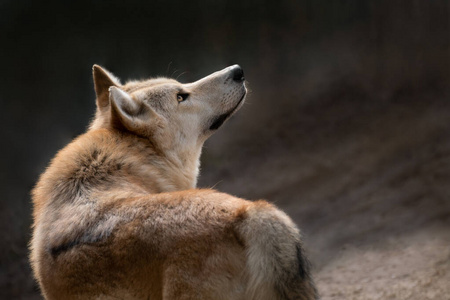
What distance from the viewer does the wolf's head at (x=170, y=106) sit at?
4.39m

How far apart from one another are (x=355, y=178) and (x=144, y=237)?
20.8 ft

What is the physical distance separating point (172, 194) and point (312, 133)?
6532 mm

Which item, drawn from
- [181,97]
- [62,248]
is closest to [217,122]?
[181,97]

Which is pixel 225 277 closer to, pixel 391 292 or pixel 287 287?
pixel 287 287

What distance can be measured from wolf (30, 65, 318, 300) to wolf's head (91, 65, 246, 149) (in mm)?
141

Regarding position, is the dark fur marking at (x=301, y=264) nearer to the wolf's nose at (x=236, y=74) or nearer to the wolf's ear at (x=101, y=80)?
the wolf's nose at (x=236, y=74)

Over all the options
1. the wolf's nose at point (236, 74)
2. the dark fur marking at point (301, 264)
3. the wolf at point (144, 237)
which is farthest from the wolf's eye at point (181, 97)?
the dark fur marking at point (301, 264)

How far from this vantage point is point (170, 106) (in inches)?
188

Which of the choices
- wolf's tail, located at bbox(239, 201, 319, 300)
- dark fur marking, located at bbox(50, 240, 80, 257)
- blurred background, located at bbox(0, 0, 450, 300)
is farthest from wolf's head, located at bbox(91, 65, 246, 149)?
blurred background, located at bbox(0, 0, 450, 300)

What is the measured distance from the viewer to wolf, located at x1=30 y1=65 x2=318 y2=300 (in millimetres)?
2797

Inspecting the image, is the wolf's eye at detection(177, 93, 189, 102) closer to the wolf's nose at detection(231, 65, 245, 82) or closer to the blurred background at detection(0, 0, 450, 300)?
the wolf's nose at detection(231, 65, 245, 82)

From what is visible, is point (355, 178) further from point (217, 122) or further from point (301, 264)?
point (301, 264)

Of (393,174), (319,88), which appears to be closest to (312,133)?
(319,88)

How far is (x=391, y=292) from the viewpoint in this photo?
6363 mm
